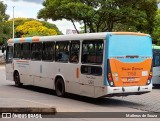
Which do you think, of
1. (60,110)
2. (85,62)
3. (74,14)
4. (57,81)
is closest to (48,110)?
(60,110)

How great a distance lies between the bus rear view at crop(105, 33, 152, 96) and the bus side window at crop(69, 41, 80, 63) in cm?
203

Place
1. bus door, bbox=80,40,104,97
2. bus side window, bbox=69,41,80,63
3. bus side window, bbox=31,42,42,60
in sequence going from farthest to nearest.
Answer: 1. bus side window, bbox=31,42,42,60
2. bus side window, bbox=69,41,80,63
3. bus door, bbox=80,40,104,97

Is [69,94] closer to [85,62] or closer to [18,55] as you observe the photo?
[85,62]

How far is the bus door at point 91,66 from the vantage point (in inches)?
595

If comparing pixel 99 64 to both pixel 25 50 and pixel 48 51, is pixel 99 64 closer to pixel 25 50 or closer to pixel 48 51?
pixel 48 51

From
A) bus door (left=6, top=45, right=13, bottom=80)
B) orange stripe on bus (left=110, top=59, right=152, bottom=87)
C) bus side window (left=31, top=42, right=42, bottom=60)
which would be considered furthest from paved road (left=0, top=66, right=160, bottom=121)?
bus door (left=6, top=45, right=13, bottom=80)

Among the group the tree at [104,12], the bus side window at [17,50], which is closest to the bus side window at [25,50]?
the bus side window at [17,50]

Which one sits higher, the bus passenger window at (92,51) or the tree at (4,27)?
the tree at (4,27)

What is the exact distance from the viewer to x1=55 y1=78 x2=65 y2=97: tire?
57.8 ft

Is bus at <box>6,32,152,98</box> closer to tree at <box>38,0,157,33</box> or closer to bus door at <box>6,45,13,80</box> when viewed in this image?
bus door at <box>6,45,13,80</box>

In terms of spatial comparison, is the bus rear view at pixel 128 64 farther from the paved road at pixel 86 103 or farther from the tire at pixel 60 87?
the tire at pixel 60 87

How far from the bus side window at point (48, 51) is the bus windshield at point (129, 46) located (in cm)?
420

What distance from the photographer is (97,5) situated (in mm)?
41062

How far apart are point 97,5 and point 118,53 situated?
1045 inches
